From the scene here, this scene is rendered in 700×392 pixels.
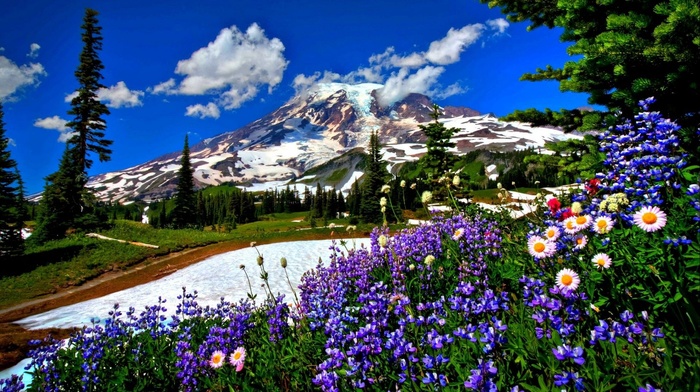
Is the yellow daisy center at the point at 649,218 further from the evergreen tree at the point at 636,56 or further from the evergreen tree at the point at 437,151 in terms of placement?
the evergreen tree at the point at 437,151

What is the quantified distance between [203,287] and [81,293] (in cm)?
649

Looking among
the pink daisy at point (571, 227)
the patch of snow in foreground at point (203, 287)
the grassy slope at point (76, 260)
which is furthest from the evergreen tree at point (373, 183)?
the pink daisy at point (571, 227)

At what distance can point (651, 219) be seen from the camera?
8.21ft

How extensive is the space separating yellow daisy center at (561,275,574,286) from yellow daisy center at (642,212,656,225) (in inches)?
25.6

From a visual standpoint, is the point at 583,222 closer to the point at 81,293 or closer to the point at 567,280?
the point at 567,280

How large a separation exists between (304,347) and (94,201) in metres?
35.1

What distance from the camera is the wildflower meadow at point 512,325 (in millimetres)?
2332

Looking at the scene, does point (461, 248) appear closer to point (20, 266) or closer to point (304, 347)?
point (304, 347)

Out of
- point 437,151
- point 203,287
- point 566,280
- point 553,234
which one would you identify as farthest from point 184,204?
point 566,280

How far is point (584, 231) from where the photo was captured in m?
3.53

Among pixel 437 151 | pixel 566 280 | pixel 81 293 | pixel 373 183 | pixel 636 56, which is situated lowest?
pixel 81 293

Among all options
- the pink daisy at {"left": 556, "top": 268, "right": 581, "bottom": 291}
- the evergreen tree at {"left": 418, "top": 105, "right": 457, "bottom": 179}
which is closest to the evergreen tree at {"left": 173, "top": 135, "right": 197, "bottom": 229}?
the evergreen tree at {"left": 418, "top": 105, "right": 457, "bottom": 179}

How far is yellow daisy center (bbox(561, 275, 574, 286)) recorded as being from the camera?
2.53 meters

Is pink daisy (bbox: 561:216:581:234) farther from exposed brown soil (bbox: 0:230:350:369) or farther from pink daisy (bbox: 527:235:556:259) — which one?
exposed brown soil (bbox: 0:230:350:369)
